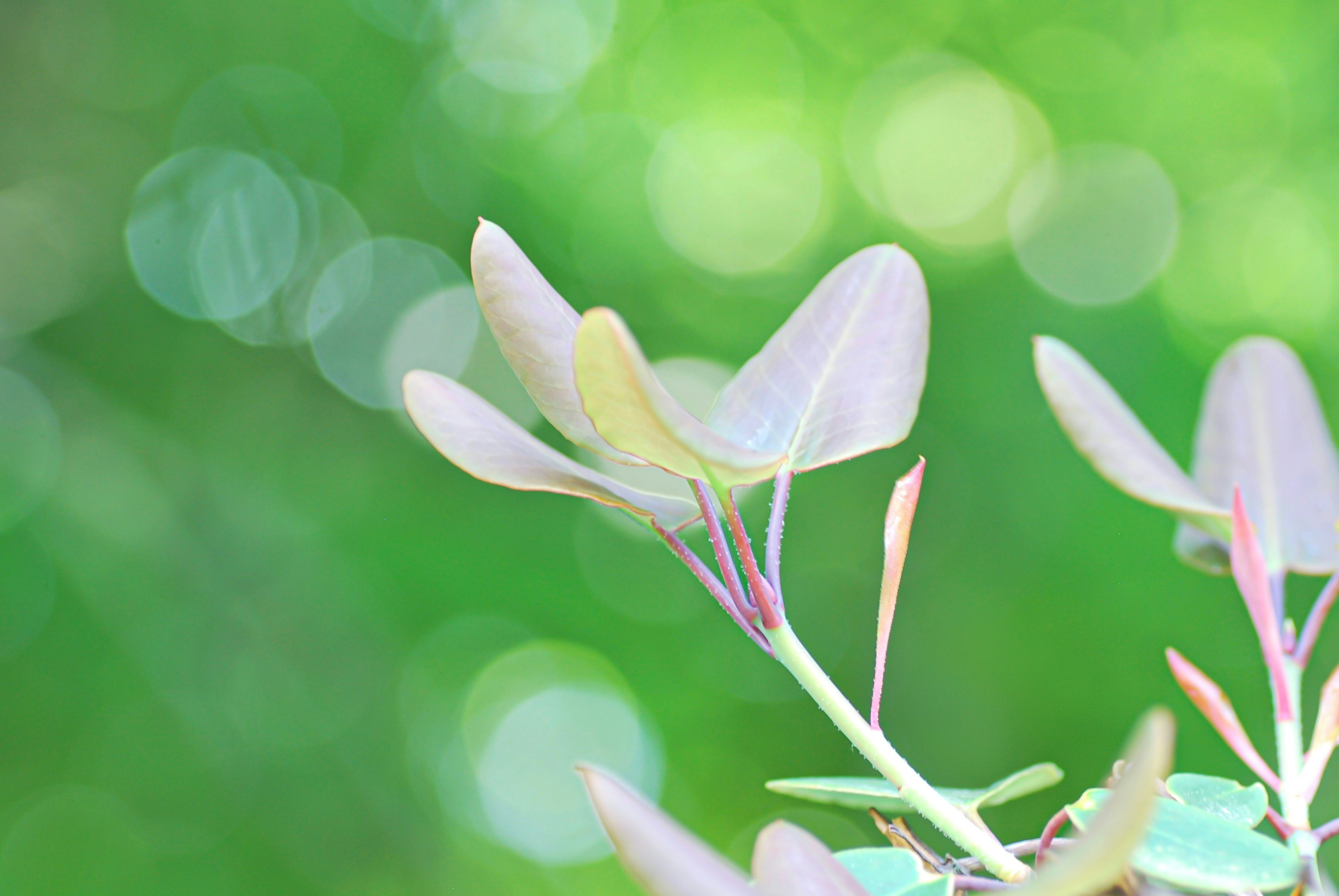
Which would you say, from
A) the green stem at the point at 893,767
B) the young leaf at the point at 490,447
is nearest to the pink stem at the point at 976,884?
the green stem at the point at 893,767

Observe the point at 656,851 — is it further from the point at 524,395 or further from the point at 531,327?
the point at 524,395

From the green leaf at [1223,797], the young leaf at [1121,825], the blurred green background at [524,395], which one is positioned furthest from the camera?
the blurred green background at [524,395]

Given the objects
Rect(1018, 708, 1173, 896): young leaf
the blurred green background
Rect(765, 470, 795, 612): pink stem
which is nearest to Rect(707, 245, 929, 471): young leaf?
Rect(765, 470, 795, 612): pink stem

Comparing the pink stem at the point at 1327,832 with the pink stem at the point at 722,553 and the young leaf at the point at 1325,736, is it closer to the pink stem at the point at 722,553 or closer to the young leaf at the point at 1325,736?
the young leaf at the point at 1325,736

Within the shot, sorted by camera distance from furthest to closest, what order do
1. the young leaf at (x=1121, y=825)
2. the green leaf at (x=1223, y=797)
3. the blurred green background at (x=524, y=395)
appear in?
the blurred green background at (x=524, y=395) < the green leaf at (x=1223, y=797) < the young leaf at (x=1121, y=825)

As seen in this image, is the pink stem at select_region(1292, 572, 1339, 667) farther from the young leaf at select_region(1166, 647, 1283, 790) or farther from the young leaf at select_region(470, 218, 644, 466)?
the young leaf at select_region(470, 218, 644, 466)

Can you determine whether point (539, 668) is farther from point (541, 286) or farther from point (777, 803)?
point (541, 286)

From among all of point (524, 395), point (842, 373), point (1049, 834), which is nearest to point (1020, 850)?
point (1049, 834)
